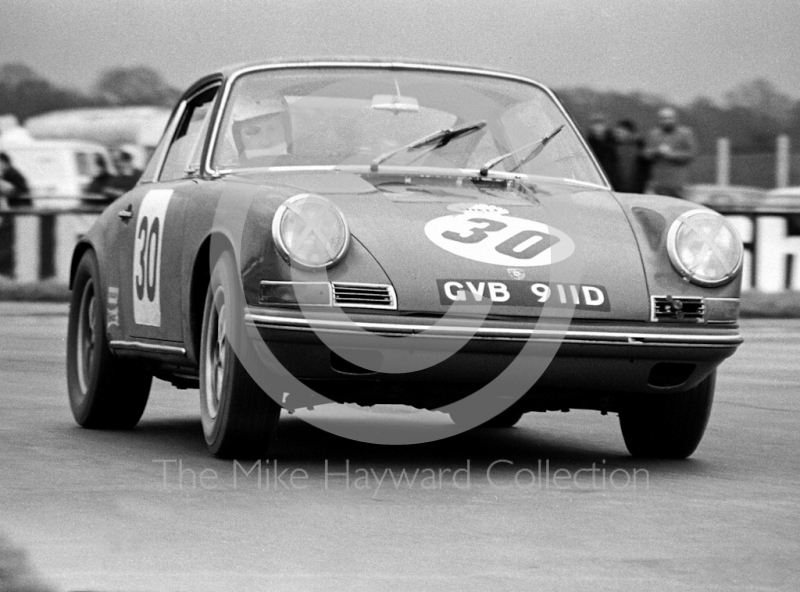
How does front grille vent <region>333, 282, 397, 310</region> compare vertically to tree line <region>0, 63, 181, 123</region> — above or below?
above

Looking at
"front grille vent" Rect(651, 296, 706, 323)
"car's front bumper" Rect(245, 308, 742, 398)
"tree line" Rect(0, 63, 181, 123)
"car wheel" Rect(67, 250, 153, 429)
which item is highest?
"front grille vent" Rect(651, 296, 706, 323)

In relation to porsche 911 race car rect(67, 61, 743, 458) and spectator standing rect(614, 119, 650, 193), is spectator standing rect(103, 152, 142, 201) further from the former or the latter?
porsche 911 race car rect(67, 61, 743, 458)

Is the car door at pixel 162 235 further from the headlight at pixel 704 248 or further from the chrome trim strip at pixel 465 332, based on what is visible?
the headlight at pixel 704 248

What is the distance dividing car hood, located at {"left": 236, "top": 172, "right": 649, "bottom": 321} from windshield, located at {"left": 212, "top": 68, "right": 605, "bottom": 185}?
466 millimetres

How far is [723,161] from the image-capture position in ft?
55.9

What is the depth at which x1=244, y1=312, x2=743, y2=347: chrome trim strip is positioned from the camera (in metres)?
4.79

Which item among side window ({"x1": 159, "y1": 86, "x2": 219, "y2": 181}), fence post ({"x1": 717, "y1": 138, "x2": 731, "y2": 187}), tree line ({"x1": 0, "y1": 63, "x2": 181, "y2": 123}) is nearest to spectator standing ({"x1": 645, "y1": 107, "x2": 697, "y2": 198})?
fence post ({"x1": 717, "y1": 138, "x2": 731, "y2": 187})

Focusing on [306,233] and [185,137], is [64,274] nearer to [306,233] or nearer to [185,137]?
[185,137]

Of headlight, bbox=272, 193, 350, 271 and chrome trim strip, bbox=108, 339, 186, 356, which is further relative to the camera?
chrome trim strip, bbox=108, 339, 186, 356

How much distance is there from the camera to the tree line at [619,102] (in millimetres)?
16438

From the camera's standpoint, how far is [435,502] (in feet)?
14.7

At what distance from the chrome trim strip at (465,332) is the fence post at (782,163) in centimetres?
1254

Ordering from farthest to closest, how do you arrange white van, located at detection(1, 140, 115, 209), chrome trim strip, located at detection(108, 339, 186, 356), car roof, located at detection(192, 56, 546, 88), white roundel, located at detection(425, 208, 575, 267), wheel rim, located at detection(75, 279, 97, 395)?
white van, located at detection(1, 140, 115, 209) < wheel rim, located at detection(75, 279, 97, 395) < car roof, located at detection(192, 56, 546, 88) < chrome trim strip, located at detection(108, 339, 186, 356) < white roundel, located at detection(425, 208, 575, 267)

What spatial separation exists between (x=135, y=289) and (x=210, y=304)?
0.96m
